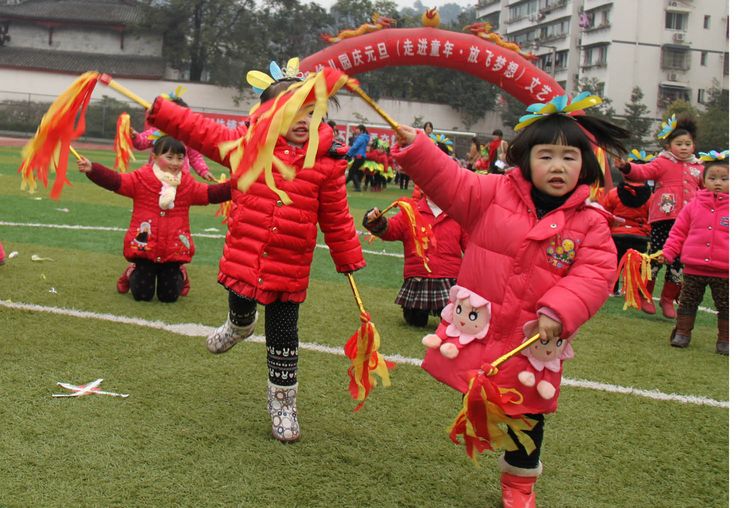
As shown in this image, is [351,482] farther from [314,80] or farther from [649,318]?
[649,318]

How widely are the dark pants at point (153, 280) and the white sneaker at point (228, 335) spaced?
2.61m

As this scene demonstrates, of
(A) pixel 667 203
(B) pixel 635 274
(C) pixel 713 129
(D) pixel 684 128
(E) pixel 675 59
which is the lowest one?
(B) pixel 635 274

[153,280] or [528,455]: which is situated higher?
[153,280]

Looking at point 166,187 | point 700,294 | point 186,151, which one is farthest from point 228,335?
point 700,294

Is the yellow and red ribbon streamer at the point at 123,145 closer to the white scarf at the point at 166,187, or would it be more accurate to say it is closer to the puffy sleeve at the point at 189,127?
the white scarf at the point at 166,187

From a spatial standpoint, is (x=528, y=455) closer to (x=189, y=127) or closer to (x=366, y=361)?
(x=366, y=361)

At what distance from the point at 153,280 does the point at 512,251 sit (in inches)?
168

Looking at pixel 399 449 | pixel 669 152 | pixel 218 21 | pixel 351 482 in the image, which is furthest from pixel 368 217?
pixel 218 21

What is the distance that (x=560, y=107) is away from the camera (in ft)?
11.2

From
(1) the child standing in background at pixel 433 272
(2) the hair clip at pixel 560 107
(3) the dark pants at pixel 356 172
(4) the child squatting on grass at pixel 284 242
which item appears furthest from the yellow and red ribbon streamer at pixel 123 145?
(3) the dark pants at pixel 356 172

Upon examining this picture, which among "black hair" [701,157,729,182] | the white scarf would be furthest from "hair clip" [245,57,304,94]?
"black hair" [701,157,729,182]

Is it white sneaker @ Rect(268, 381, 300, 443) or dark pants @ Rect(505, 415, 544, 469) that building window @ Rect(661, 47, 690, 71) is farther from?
dark pants @ Rect(505, 415, 544, 469)

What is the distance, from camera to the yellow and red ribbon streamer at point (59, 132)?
354 centimetres

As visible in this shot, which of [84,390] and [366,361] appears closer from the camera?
[366,361]
